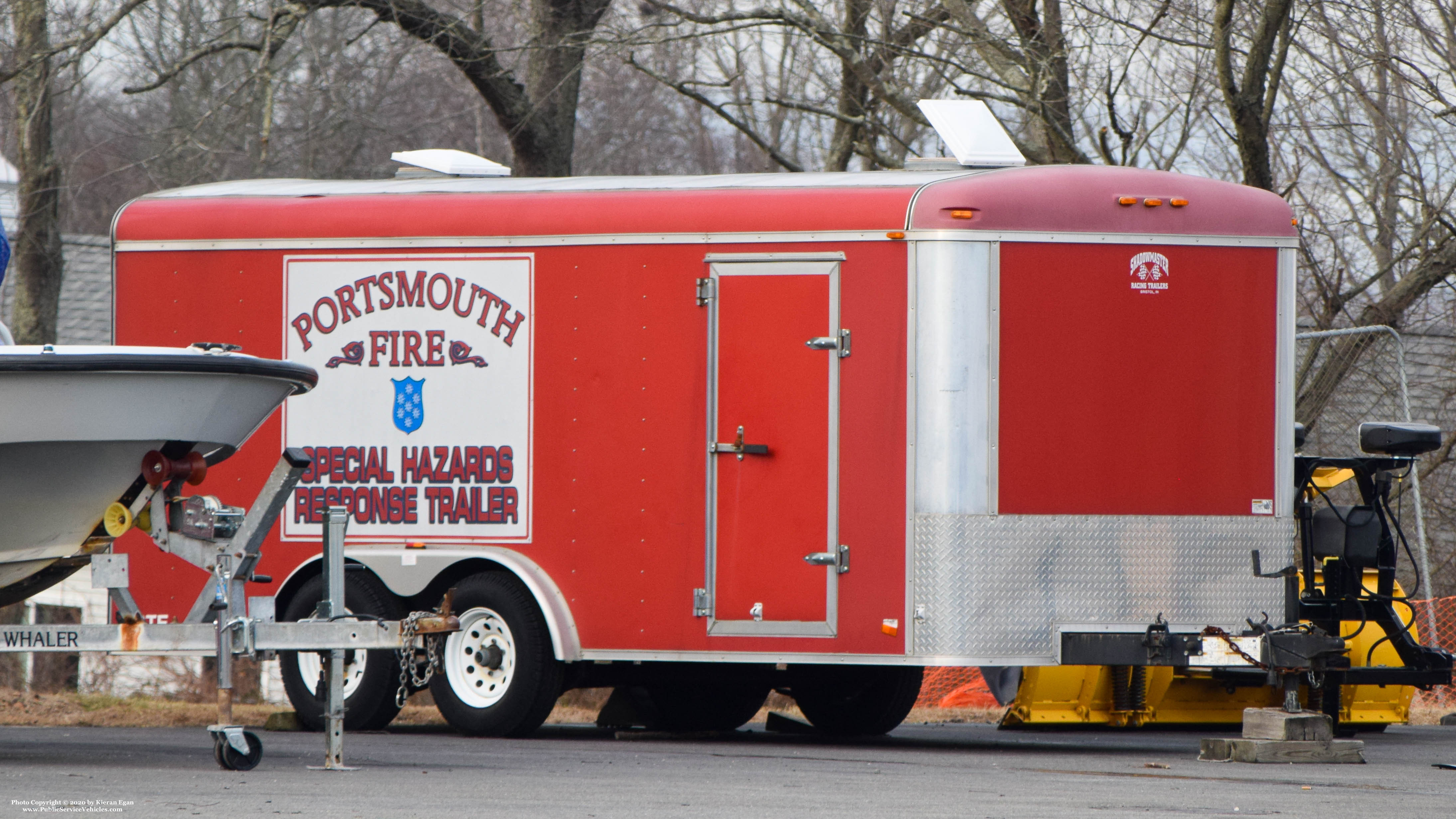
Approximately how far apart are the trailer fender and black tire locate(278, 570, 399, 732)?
0.27 ft

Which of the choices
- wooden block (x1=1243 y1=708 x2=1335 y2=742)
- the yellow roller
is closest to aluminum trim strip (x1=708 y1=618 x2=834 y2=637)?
wooden block (x1=1243 y1=708 x2=1335 y2=742)

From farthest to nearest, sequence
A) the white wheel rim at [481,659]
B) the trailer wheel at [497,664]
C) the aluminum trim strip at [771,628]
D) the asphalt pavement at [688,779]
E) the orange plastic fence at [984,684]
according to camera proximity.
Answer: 1. the orange plastic fence at [984,684]
2. the white wheel rim at [481,659]
3. the trailer wheel at [497,664]
4. the aluminum trim strip at [771,628]
5. the asphalt pavement at [688,779]

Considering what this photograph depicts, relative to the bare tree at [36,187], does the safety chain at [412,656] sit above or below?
below

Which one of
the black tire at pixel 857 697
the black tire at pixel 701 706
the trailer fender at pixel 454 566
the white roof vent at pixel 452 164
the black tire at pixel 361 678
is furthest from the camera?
the black tire at pixel 701 706

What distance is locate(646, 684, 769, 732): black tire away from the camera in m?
10.9

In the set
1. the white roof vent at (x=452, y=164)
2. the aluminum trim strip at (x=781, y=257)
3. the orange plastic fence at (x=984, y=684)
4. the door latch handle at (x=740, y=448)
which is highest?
the white roof vent at (x=452, y=164)

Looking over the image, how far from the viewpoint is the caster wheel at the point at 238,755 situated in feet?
24.8

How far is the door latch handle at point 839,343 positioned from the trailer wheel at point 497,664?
1.97m

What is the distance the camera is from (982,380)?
8945 millimetres

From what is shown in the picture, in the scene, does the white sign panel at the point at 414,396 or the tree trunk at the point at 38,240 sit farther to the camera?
the tree trunk at the point at 38,240

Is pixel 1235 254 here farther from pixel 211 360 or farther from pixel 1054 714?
pixel 211 360

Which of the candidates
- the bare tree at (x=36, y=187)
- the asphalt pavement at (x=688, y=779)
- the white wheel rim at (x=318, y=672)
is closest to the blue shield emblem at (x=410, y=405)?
the white wheel rim at (x=318, y=672)

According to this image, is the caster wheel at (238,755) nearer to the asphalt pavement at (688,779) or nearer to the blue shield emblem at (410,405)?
the asphalt pavement at (688,779)

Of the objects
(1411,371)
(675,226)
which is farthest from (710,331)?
(1411,371)
